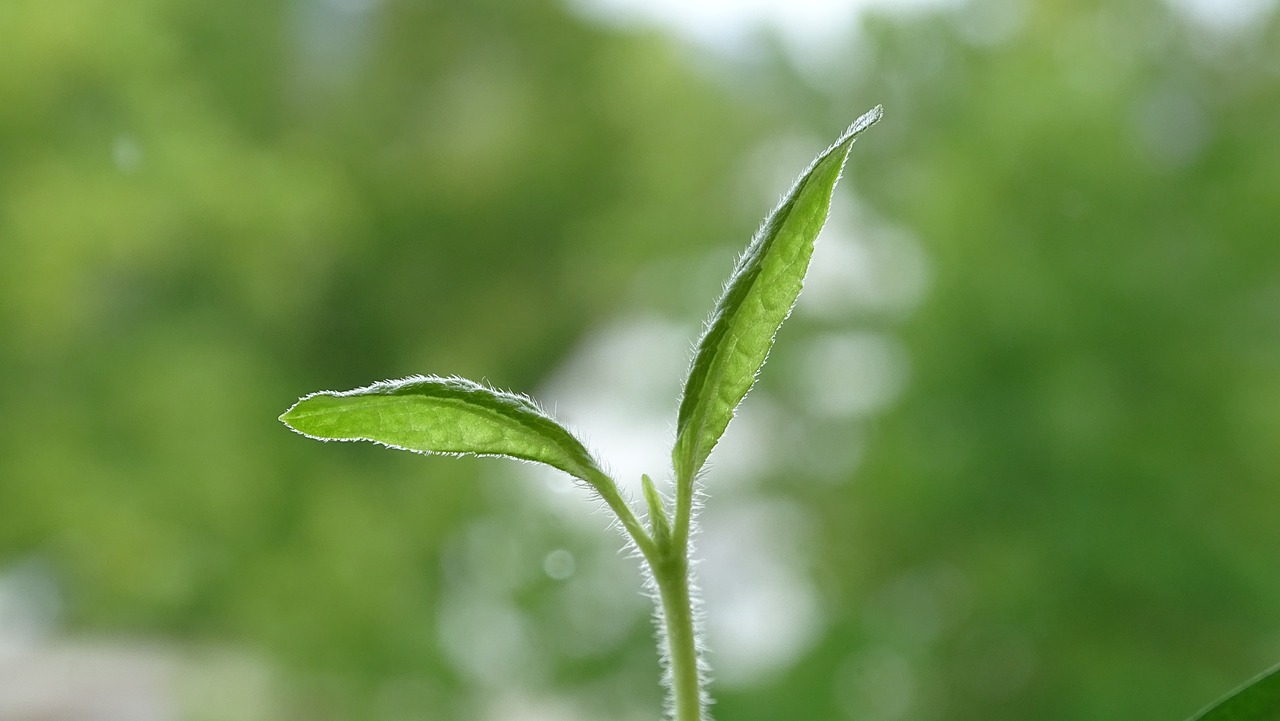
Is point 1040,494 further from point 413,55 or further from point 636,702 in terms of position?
point 413,55

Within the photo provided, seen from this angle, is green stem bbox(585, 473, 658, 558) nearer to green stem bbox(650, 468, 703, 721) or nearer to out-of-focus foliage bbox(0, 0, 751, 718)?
green stem bbox(650, 468, 703, 721)

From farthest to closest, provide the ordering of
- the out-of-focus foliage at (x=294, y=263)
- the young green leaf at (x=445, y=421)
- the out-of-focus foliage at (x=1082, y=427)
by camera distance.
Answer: the out-of-focus foliage at (x=294, y=263) < the out-of-focus foliage at (x=1082, y=427) < the young green leaf at (x=445, y=421)

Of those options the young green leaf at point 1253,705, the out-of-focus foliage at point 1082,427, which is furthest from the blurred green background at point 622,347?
the young green leaf at point 1253,705

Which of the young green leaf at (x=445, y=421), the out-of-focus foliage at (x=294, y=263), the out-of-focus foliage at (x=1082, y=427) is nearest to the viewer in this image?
the young green leaf at (x=445, y=421)

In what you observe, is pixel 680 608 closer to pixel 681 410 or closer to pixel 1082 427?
pixel 681 410

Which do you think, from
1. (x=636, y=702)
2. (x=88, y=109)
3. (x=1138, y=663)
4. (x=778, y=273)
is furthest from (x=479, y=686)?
(x=778, y=273)

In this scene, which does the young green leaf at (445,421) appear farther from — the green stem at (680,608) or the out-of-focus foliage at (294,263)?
the out-of-focus foliage at (294,263)
